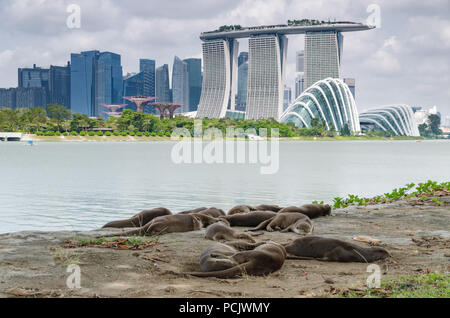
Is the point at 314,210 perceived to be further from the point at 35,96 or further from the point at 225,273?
the point at 35,96

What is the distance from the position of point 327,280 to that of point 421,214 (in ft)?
21.8

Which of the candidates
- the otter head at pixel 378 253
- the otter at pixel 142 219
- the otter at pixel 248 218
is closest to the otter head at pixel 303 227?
the otter at pixel 248 218

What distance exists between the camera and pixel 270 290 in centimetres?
577

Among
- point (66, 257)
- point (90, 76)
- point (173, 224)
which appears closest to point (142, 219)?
point (173, 224)

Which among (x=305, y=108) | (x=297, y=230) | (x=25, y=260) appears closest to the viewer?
(x=25, y=260)

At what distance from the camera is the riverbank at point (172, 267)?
5.66 m

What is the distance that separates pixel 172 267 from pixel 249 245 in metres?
1.17

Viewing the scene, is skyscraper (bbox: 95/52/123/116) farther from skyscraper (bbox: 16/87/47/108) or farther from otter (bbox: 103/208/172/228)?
otter (bbox: 103/208/172/228)

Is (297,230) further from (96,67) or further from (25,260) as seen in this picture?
(96,67)

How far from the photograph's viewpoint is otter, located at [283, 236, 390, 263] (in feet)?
24.0

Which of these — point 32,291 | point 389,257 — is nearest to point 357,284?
point 389,257

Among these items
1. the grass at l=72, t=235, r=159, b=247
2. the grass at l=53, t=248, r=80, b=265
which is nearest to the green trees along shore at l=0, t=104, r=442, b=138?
the grass at l=72, t=235, r=159, b=247

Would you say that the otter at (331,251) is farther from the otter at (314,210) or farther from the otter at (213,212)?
the otter at (314,210)

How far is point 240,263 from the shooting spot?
6582 millimetres
